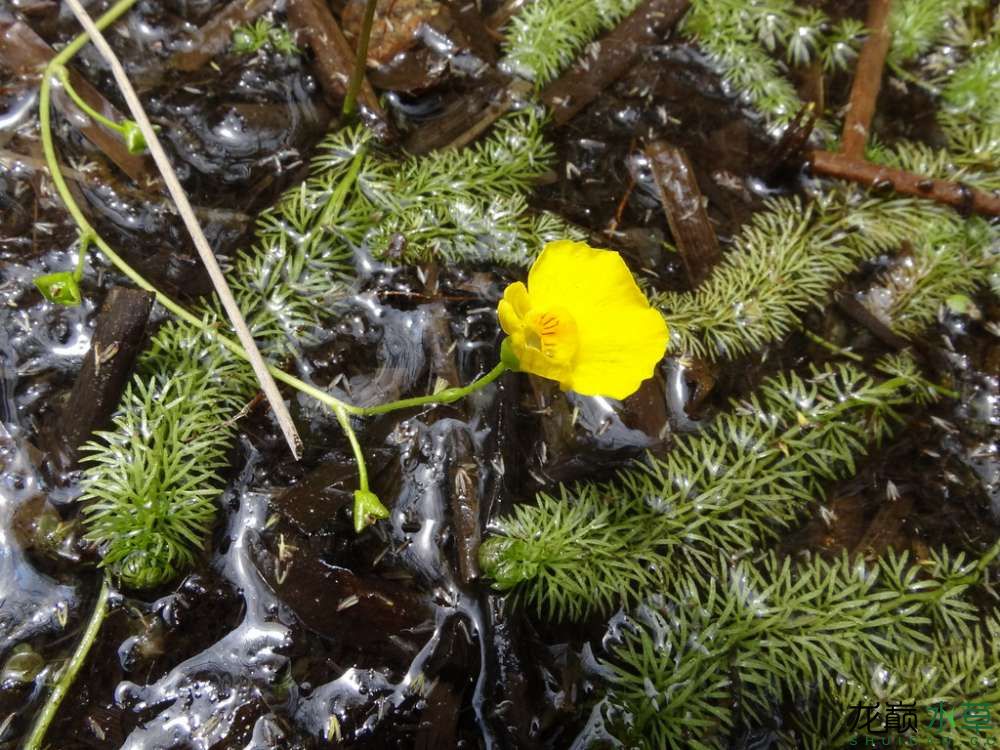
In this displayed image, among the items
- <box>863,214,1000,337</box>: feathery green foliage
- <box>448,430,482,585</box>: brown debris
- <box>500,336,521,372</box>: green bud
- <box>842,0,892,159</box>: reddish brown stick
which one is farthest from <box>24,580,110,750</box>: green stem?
<box>842,0,892,159</box>: reddish brown stick

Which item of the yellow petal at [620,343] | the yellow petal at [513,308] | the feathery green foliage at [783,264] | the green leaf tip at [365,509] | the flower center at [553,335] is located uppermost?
the yellow petal at [513,308]

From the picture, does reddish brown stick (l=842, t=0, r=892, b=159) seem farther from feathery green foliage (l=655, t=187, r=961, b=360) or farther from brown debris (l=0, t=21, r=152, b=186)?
brown debris (l=0, t=21, r=152, b=186)

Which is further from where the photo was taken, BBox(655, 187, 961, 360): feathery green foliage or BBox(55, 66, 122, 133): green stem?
BBox(655, 187, 961, 360): feathery green foliage

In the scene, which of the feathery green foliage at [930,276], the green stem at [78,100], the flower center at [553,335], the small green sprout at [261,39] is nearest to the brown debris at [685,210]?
the feathery green foliage at [930,276]

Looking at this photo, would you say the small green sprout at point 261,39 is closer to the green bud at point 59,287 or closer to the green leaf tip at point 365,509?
the green bud at point 59,287

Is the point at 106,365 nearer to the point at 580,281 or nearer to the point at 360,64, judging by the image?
the point at 360,64

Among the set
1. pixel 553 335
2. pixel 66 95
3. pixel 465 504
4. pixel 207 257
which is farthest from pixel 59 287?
pixel 553 335

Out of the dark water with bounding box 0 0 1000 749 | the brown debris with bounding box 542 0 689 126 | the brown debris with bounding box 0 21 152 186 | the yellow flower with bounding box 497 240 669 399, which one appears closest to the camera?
the yellow flower with bounding box 497 240 669 399

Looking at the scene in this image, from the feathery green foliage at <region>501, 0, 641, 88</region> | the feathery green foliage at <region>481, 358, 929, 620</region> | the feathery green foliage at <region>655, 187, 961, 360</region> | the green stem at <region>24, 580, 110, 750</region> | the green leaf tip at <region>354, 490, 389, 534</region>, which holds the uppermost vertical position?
the feathery green foliage at <region>501, 0, 641, 88</region>
